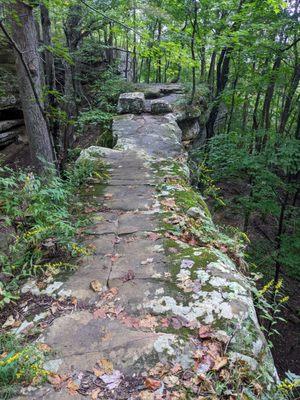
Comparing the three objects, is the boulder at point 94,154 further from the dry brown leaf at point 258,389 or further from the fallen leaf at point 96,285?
the dry brown leaf at point 258,389

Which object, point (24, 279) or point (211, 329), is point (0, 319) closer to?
point (24, 279)

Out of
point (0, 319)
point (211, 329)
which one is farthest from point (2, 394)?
point (211, 329)

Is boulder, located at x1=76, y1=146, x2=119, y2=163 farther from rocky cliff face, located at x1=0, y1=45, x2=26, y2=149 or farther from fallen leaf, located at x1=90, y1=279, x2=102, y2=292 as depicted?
rocky cliff face, located at x1=0, y1=45, x2=26, y2=149

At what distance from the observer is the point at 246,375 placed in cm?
190

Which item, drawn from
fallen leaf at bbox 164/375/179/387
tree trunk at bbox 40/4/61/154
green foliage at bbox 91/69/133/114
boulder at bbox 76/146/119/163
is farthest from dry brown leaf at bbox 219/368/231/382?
green foliage at bbox 91/69/133/114

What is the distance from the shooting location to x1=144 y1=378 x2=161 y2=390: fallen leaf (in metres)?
1.81

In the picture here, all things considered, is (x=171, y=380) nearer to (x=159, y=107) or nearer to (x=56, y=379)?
(x=56, y=379)

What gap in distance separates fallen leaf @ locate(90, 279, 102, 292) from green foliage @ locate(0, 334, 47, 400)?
2.40 feet

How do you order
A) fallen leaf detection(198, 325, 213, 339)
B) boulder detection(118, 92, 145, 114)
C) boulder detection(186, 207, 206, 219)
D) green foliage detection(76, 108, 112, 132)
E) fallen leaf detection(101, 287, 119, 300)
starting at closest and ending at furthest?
1. fallen leaf detection(198, 325, 213, 339)
2. fallen leaf detection(101, 287, 119, 300)
3. boulder detection(186, 207, 206, 219)
4. green foliage detection(76, 108, 112, 132)
5. boulder detection(118, 92, 145, 114)

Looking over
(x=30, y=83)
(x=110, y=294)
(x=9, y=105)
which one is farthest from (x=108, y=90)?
(x=110, y=294)

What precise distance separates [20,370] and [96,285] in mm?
952

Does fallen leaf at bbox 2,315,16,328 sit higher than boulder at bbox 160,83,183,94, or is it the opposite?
boulder at bbox 160,83,183,94

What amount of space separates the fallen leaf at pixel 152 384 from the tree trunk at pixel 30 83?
3.39 meters

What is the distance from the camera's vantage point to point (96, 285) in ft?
8.86
